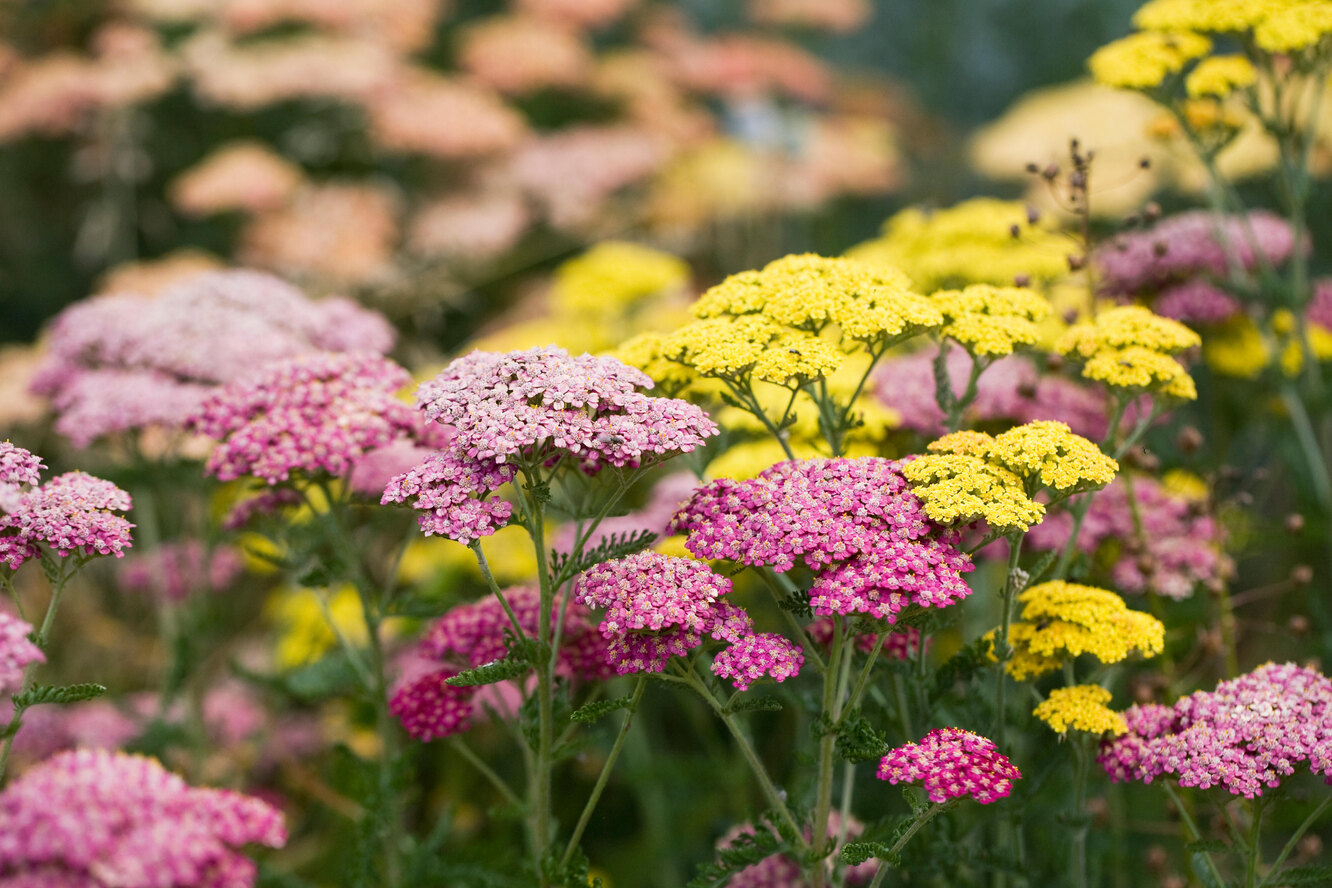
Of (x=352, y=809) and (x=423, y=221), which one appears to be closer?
(x=352, y=809)

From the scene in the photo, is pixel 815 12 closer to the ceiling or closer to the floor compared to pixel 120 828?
closer to the ceiling

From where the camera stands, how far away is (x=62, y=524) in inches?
80.1

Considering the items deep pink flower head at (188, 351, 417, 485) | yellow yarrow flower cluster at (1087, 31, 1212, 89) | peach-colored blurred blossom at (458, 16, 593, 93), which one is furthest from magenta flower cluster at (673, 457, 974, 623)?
peach-colored blurred blossom at (458, 16, 593, 93)

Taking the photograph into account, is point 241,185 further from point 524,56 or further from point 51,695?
point 51,695

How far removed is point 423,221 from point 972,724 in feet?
19.7

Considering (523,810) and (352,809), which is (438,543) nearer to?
(352,809)

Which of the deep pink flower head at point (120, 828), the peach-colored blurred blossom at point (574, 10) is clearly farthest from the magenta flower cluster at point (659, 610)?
the peach-colored blurred blossom at point (574, 10)

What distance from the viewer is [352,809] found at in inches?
167

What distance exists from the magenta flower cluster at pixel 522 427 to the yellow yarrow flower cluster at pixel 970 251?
4.82 feet

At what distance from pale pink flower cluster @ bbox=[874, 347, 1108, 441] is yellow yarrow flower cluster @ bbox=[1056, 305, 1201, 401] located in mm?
416

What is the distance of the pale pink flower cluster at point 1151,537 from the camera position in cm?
287

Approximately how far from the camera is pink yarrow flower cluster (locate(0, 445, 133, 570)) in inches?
78.9

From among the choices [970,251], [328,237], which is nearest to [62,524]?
[970,251]

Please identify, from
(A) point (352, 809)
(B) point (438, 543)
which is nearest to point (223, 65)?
(B) point (438, 543)
